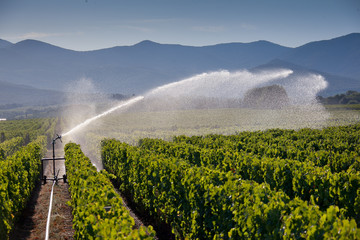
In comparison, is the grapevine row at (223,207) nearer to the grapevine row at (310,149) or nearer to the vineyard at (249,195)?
the vineyard at (249,195)

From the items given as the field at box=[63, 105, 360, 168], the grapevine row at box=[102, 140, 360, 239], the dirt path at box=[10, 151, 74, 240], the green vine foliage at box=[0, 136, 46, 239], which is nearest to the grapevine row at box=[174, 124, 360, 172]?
the grapevine row at box=[102, 140, 360, 239]

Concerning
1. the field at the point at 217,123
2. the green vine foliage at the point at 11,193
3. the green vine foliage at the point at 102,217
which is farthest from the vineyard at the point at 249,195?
the field at the point at 217,123

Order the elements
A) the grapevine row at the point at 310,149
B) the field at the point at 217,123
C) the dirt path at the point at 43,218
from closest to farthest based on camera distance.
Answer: the dirt path at the point at 43,218 → the grapevine row at the point at 310,149 → the field at the point at 217,123

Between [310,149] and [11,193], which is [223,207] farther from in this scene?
[310,149]

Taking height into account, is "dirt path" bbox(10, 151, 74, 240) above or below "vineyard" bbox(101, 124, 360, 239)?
below

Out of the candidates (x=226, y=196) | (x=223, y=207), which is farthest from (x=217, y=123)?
(x=223, y=207)

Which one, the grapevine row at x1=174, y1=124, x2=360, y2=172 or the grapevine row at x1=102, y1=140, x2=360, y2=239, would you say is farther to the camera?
the grapevine row at x1=174, y1=124, x2=360, y2=172

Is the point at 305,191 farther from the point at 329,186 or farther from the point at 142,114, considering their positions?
the point at 142,114

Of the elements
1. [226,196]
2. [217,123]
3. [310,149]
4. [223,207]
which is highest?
[226,196]

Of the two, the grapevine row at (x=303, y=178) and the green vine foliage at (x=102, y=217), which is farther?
the grapevine row at (x=303, y=178)

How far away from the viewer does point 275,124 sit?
4672cm

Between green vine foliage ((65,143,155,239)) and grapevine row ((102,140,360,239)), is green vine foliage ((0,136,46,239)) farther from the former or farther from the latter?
grapevine row ((102,140,360,239))

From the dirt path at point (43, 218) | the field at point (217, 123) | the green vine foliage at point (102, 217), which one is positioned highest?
the green vine foliage at point (102, 217)

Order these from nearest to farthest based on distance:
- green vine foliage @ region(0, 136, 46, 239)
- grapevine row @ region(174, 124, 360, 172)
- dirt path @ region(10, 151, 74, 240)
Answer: green vine foliage @ region(0, 136, 46, 239) → dirt path @ region(10, 151, 74, 240) → grapevine row @ region(174, 124, 360, 172)
